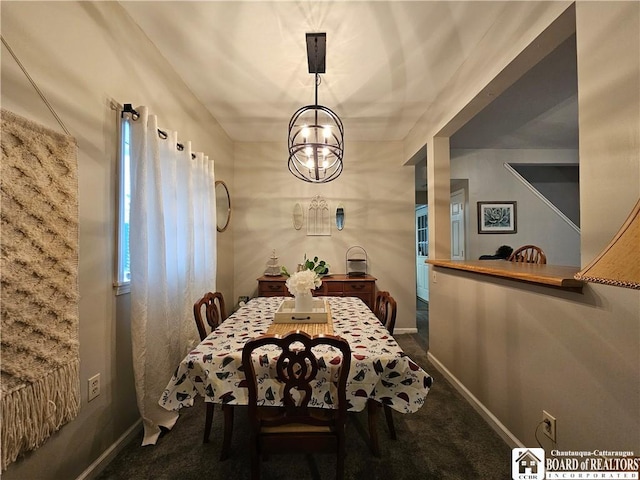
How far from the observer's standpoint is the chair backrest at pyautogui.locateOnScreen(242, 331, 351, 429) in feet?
3.55

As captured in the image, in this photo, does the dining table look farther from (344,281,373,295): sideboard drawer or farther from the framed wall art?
the framed wall art

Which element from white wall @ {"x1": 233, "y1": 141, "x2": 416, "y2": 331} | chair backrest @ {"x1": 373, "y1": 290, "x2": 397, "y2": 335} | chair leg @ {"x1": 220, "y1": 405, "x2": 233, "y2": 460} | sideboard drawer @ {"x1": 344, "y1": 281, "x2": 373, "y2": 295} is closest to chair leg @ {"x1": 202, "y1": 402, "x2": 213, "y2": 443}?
chair leg @ {"x1": 220, "y1": 405, "x2": 233, "y2": 460}

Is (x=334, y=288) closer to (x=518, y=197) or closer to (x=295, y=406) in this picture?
(x=295, y=406)

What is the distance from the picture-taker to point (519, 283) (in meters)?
1.59

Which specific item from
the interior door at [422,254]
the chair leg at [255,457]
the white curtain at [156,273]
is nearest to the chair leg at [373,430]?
the chair leg at [255,457]

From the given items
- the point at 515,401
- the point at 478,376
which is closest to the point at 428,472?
the point at 515,401

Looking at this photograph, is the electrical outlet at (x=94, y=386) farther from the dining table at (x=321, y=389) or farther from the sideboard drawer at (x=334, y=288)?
the sideboard drawer at (x=334, y=288)

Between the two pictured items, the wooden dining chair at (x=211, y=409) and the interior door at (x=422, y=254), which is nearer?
the wooden dining chair at (x=211, y=409)

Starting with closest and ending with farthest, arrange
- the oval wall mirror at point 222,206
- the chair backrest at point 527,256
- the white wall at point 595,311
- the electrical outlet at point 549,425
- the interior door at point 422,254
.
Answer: the white wall at point 595,311 < the electrical outlet at point 549,425 < the chair backrest at point 527,256 < the oval wall mirror at point 222,206 < the interior door at point 422,254

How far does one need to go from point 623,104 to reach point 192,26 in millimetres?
2398

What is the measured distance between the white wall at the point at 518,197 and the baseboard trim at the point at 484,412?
8.10 ft

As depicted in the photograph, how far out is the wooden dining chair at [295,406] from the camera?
1118 millimetres

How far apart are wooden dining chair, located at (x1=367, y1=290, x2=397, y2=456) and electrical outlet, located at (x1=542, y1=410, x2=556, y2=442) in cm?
80

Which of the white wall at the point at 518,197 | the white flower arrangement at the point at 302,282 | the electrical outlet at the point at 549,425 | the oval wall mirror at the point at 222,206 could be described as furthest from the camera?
the white wall at the point at 518,197
